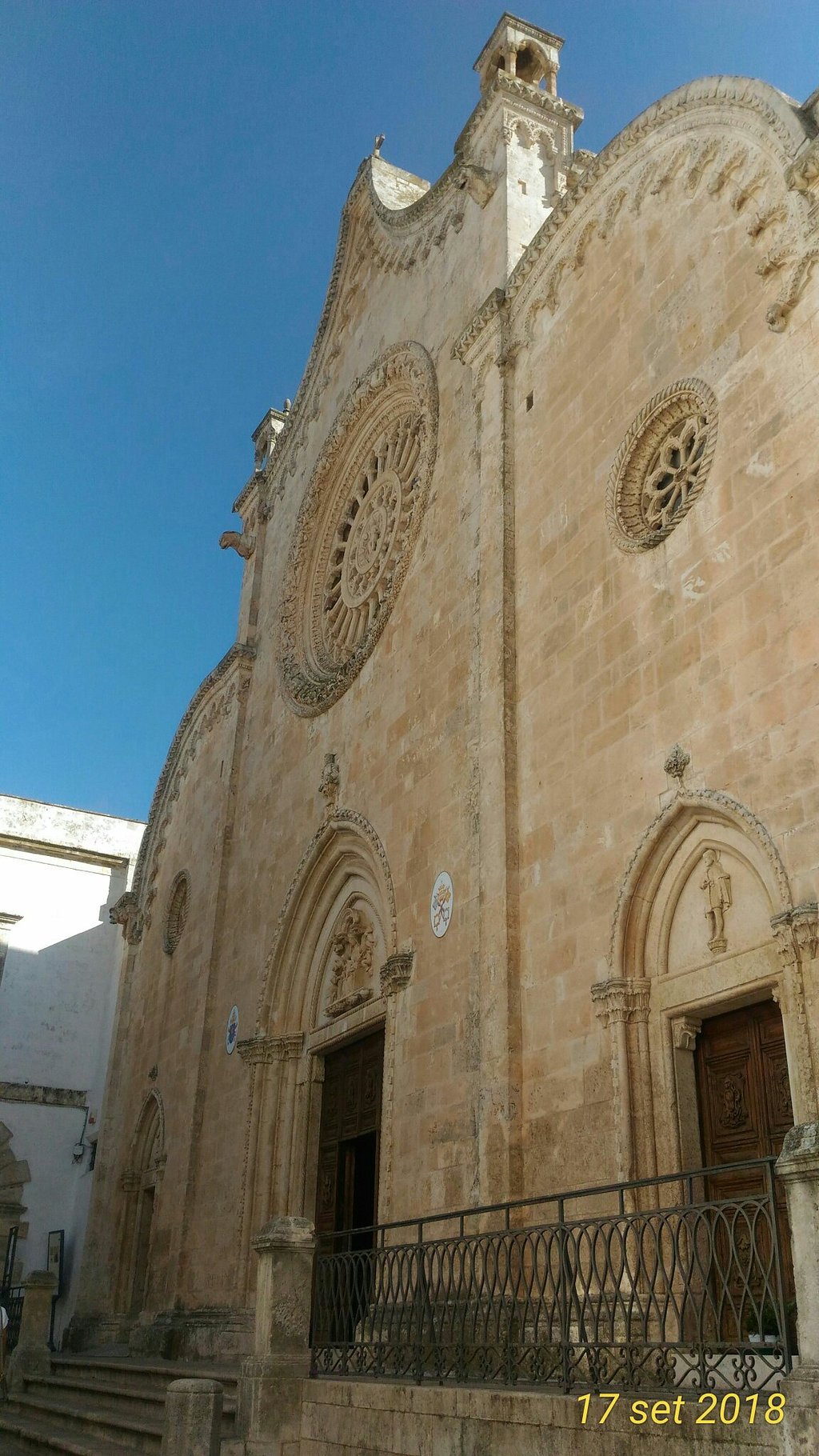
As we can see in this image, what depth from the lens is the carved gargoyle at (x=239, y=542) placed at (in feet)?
66.5

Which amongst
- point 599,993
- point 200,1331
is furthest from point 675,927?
point 200,1331

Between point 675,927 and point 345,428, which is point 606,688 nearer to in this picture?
point 675,927

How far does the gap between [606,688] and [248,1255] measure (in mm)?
8356

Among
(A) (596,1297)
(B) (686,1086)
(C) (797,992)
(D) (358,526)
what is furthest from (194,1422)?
(D) (358,526)

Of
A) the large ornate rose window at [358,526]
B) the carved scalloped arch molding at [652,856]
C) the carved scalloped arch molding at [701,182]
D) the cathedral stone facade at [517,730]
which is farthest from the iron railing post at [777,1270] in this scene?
the large ornate rose window at [358,526]

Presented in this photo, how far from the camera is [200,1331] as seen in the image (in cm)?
1439

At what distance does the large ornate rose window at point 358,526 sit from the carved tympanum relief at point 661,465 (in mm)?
4156

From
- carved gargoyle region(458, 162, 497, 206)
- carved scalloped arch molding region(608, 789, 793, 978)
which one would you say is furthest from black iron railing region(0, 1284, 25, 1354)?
carved gargoyle region(458, 162, 497, 206)

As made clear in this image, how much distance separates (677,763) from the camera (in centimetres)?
856

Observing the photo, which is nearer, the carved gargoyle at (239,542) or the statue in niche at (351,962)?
the statue in niche at (351,962)

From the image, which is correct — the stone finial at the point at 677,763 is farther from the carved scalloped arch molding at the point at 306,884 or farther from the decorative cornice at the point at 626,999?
the carved scalloped arch molding at the point at 306,884

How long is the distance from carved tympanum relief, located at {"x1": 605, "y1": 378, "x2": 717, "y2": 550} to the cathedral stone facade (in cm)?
3

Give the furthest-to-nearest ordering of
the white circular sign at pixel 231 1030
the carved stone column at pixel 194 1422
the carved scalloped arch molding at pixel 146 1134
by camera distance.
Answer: the carved scalloped arch molding at pixel 146 1134 → the white circular sign at pixel 231 1030 → the carved stone column at pixel 194 1422

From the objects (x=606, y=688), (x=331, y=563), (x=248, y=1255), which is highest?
(x=331, y=563)
